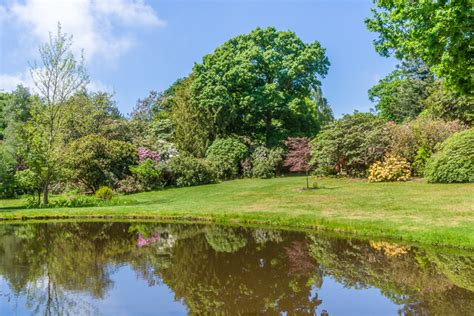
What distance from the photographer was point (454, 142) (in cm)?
1930

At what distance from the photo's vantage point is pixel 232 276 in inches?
295

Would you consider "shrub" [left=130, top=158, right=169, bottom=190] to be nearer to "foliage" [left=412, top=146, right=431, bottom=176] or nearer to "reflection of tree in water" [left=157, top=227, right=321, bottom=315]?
"reflection of tree in water" [left=157, top=227, right=321, bottom=315]

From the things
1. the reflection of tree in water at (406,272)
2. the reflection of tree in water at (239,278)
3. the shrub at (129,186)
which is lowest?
the reflection of tree in water at (406,272)

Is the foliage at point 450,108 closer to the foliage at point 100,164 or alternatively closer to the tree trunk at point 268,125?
the tree trunk at point 268,125

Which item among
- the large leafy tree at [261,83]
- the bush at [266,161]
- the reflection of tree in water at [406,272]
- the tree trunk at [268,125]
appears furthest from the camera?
the tree trunk at [268,125]

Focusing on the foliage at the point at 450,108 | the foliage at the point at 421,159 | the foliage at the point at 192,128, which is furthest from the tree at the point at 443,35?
the foliage at the point at 192,128

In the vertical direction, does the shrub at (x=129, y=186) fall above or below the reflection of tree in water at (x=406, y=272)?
above

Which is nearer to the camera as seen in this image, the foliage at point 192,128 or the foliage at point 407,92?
the foliage at point 192,128

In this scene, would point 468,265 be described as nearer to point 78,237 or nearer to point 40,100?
point 78,237

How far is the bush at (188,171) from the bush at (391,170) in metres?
10.8

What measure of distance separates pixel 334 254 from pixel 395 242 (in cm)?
200

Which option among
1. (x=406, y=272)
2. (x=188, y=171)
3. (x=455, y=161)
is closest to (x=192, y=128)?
(x=188, y=171)

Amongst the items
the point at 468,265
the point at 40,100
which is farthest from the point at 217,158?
the point at 468,265

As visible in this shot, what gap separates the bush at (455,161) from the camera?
18.8 metres
